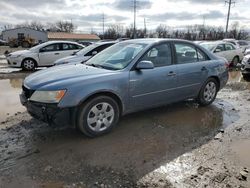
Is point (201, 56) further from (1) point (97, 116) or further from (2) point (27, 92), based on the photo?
(2) point (27, 92)

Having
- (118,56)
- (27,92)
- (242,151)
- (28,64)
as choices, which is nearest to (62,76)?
(27,92)

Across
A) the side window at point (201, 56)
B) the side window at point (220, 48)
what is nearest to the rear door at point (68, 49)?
the side window at point (220, 48)

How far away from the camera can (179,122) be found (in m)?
5.58

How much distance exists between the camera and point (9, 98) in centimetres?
786

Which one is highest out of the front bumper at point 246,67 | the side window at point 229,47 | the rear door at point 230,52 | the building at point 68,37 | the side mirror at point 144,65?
the side mirror at point 144,65

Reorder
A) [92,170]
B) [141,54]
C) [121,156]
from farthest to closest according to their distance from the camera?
[141,54], [121,156], [92,170]

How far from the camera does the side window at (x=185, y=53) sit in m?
5.85

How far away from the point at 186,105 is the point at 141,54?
2.21 m

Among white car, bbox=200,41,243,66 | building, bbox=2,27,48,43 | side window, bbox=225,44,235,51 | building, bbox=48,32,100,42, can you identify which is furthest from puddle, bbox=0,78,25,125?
building, bbox=2,27,48,43

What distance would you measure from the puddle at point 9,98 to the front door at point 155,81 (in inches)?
117

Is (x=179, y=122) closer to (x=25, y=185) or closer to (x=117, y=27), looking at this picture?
(x=25, y=185)

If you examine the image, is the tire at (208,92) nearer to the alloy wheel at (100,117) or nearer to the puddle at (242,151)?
the puddle at (242,151)

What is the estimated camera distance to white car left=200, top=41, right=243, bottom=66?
14164 mm

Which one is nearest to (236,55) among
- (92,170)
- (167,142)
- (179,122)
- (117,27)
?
(179,122)
